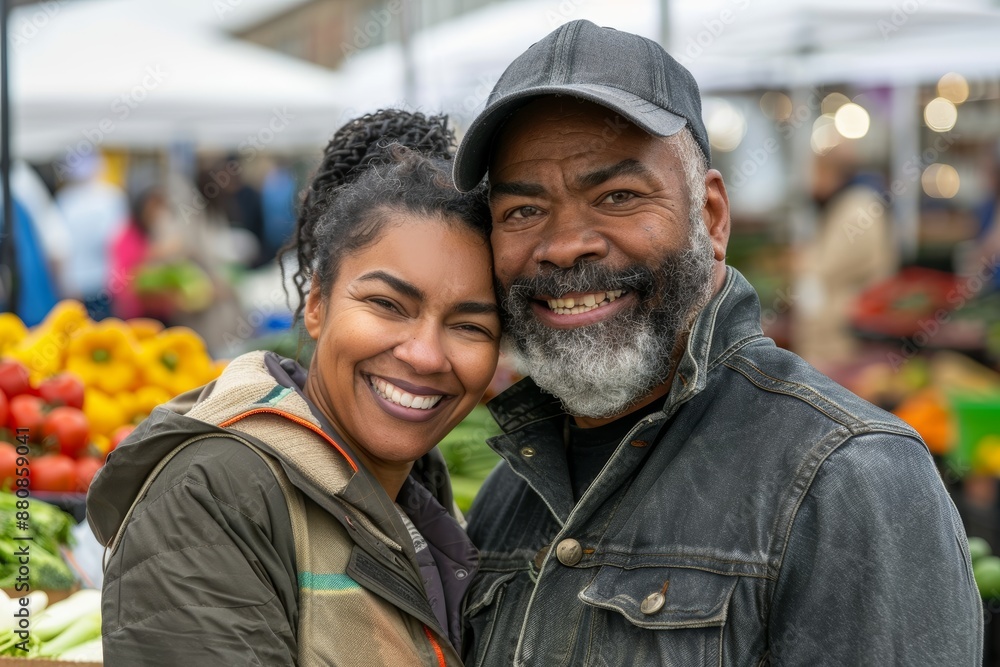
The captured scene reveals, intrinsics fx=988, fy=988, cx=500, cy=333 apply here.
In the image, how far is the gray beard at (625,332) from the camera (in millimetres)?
1975

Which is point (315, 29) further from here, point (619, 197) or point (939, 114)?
point (619, 197)

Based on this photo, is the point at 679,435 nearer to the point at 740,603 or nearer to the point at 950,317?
the point at 740,603

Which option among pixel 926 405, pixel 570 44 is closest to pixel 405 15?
pixel 926 405

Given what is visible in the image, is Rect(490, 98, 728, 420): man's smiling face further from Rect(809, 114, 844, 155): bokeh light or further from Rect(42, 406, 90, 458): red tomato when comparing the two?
Rect(809, 114, 844, 155): bokeh light

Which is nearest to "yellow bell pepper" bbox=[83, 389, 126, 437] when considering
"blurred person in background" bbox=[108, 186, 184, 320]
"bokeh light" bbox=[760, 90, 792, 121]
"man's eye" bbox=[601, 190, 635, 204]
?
"man's eye" bbox=[601, 190, 635, 204]

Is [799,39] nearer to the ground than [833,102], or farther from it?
farther from it

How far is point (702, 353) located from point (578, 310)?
28cm

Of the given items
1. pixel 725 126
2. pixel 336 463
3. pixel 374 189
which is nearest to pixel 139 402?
pixel 374 189

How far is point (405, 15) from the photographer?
6203 millimetres

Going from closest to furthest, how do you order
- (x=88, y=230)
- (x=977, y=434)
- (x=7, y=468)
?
(x=7, y=468)
(x=977, y=434)
(x=88, y=230)

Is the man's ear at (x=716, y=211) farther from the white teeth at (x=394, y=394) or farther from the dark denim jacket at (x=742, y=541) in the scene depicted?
the white teeth at (x=394, y=394)

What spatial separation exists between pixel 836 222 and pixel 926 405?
2.77 metres

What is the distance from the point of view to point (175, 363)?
4309 millimetres

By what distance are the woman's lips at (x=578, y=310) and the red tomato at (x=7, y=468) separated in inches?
84.0
